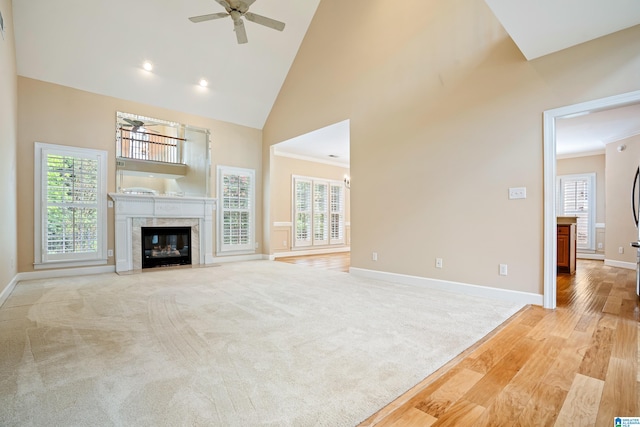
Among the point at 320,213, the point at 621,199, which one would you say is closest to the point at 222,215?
the point at 320,213

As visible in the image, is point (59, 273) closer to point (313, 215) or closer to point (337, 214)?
point (313, 215)

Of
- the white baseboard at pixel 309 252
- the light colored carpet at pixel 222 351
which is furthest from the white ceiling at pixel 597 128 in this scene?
the white baseboard at pixel 309 252

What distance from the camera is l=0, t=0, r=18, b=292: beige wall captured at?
11.3ft

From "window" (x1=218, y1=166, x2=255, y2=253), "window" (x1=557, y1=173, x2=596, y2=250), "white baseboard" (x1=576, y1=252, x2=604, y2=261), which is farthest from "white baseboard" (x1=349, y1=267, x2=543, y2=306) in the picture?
"white baseboard" (x1=576, y1=252, x2=604, y2=261)

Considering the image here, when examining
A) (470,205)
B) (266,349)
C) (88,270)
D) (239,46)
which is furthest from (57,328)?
(239,46)

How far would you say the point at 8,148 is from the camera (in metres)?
3.83

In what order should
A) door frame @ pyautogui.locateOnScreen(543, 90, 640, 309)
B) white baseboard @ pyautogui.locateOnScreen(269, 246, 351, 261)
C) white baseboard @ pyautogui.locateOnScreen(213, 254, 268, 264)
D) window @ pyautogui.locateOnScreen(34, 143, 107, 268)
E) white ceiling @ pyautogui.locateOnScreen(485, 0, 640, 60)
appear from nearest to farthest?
white ceiling @ pyautogui.locateOnScreen(485, 0, 640, 60) < door frame @ pyautogui.locateOnScreen(543, 90, 640, 309) < window @ pyautogui.locateOnScreen(34, 143, 107, 268) < white baseboard @ pyautogui.locateOnScreen(213, 254, 268, 264) < white baseboard @ pyautogui.locateOnScreen(269, 246, 351, 261)

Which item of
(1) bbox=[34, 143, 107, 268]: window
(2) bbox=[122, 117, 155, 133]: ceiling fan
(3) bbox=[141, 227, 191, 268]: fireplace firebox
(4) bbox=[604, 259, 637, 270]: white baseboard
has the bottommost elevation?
(4) bbox=[604, 259, 637, 270]: white baseboard

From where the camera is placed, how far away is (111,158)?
5.42 metres

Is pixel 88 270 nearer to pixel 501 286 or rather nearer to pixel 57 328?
pixel 57 328

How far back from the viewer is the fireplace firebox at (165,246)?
19.4 ft

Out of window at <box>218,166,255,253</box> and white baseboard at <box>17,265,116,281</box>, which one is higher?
window at <box>218,166,255,253</box>

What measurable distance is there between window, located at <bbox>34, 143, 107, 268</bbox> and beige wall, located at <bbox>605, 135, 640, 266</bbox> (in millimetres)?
9973

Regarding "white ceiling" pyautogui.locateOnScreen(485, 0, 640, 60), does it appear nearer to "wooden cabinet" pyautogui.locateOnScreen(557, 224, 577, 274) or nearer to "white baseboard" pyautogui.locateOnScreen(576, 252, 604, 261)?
"wooden cabinet" pyautogui.locateOnScreen(557, 224, 577, 274)
